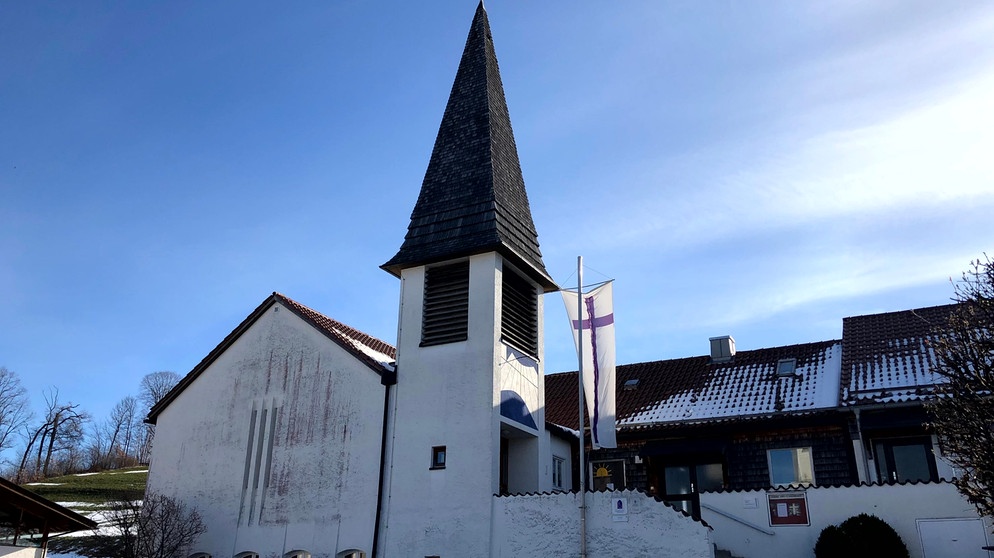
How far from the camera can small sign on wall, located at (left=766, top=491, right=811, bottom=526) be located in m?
17.2

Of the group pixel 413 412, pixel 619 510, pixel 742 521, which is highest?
pixel 413 412

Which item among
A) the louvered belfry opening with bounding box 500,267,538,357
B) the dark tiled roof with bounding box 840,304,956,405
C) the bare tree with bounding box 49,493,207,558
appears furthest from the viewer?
the louvered belfry opening with bounding box 500,267,538,357

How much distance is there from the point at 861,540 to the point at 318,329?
Answer: 1408 centimetres

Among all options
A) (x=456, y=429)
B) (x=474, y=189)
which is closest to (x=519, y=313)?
(x=474, y=189)

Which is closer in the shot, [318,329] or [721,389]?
[318,329]

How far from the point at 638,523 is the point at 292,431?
9813 millimetres

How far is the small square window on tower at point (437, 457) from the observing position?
19.6m

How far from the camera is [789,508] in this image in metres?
17.4

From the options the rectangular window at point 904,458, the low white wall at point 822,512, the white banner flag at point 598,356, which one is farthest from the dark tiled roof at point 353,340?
the rectangular window at point 904,458

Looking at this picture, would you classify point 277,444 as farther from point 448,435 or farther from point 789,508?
point 789,508

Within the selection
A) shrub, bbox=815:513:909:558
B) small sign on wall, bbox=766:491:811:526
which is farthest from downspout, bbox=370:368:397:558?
shrub, bbox=815:513:909:558

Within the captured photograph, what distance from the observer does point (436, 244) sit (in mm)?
21984

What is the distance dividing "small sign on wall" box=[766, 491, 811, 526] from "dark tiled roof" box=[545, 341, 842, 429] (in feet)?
15.5

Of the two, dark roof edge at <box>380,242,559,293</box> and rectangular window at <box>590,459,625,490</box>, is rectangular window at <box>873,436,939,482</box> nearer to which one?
rectangular window at <box>590,459,625,490</box>
